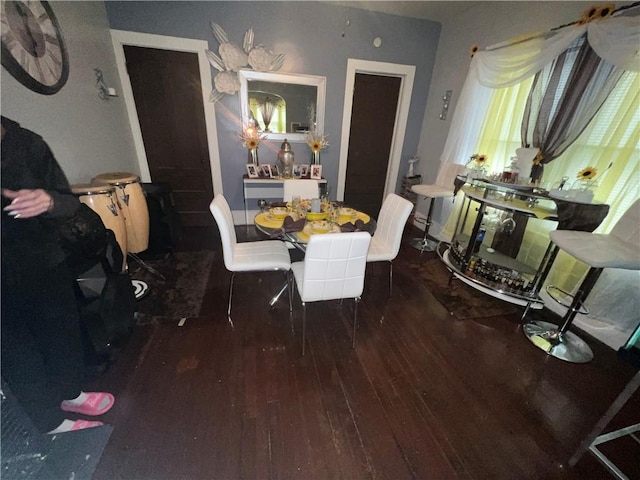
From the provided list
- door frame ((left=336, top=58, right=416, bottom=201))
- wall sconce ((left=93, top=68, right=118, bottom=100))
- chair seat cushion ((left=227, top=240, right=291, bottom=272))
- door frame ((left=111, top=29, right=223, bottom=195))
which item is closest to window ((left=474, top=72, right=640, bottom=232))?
door frame ((left=336, top=58, right=416, bottom=201))

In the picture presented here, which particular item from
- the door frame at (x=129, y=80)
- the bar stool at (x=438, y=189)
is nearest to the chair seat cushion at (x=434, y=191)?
the bar stool at (x=438, y=189)

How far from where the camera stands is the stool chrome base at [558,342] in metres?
1.66

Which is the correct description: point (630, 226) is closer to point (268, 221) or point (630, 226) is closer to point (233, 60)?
point (268, 221)

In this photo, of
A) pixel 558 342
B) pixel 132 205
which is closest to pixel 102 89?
pixel 132 205

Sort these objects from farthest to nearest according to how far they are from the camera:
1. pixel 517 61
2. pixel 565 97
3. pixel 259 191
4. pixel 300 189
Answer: pixel 259 191 → pixel 300 189 → pixel 517 61 → pixel 565 97

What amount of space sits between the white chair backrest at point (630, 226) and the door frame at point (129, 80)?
12.8 ft

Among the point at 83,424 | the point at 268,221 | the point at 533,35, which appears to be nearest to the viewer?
the point at 83,424

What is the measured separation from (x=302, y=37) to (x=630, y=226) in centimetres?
357

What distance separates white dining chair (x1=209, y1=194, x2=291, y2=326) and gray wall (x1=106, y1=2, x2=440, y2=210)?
188 cm

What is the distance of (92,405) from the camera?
1209mm

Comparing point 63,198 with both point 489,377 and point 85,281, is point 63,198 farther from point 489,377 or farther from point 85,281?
point 489,377

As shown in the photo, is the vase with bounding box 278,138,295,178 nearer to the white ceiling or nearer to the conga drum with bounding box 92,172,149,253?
the conga drum with bounding box 92,172,149,253

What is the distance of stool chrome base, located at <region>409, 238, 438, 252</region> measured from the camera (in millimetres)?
3089

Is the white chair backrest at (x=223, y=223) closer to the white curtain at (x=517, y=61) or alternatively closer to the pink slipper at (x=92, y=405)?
the pink slipper at (x=92, y=405)
